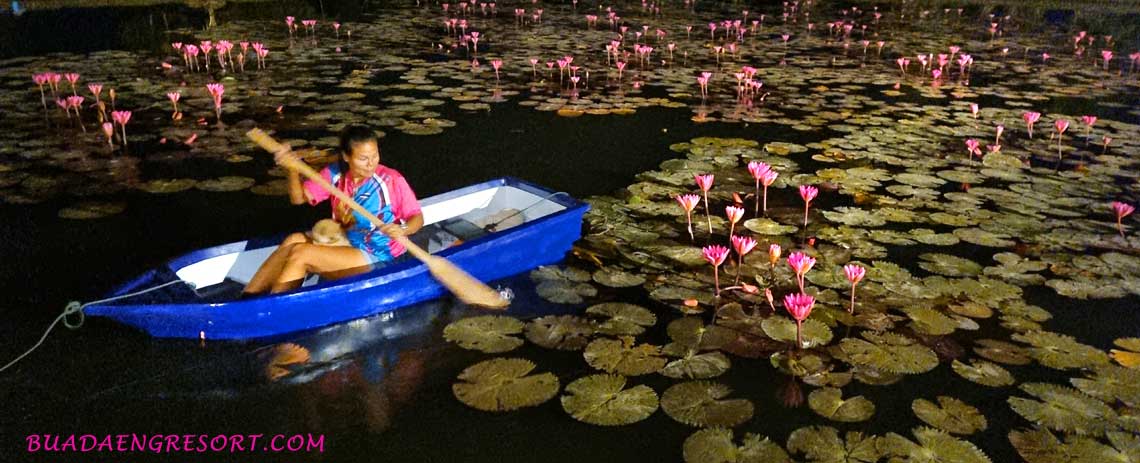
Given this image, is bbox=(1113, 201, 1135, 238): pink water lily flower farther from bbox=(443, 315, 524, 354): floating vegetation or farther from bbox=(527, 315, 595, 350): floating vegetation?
bbox=(443, 315, 524, 354): floating vegetation

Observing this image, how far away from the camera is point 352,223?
128 inches

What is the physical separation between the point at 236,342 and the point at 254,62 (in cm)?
698

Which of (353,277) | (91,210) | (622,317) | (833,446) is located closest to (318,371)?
(353,277)

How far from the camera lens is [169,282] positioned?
2.85 metres

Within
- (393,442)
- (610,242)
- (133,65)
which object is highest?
Answer: (133,65)

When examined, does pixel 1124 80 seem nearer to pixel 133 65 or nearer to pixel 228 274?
pixel 228 274

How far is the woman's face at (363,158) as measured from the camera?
2.96m

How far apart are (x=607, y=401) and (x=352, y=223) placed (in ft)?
4.56

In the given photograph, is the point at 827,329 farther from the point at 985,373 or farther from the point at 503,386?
the point at 503,386

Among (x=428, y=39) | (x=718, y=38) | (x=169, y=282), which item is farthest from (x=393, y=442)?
(x=718, y=38)

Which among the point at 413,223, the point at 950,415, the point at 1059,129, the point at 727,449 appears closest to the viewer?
the point at 727,449

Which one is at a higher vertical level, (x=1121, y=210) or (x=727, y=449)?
(x=1121, y=210)

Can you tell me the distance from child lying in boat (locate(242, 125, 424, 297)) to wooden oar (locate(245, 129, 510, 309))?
0.15 feet

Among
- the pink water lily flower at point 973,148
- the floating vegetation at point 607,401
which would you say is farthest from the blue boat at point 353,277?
the pink water lily flower at point 973,148
